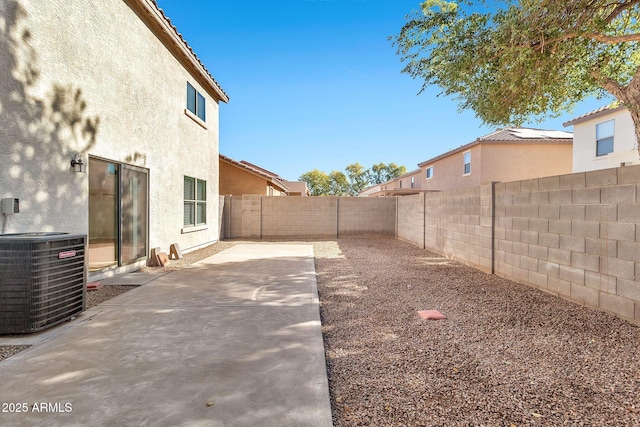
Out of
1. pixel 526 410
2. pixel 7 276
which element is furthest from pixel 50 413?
pixel 526 410

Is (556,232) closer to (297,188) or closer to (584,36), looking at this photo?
(584,36)

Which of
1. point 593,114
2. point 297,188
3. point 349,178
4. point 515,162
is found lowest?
point 297,188

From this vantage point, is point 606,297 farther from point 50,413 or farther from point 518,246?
point 50,413

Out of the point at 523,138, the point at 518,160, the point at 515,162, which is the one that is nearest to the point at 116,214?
the point at 515,162

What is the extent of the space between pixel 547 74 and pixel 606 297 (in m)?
4.88

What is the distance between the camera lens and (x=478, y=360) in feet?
10.1

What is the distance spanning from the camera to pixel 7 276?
133 inches

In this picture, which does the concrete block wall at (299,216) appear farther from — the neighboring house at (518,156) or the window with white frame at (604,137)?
the window with white frame at (604,137)

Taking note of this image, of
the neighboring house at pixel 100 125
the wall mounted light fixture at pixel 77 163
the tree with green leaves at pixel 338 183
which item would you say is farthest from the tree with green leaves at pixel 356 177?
the wall mounted light fixture at pixel 77 163

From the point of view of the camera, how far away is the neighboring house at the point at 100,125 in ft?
14.2

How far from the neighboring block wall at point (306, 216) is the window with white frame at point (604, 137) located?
29.2ft

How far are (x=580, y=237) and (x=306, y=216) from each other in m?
11.8

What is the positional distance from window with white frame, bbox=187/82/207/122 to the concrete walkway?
6.96 meters

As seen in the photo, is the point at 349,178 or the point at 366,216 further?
the point at 349,178
